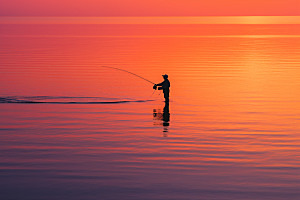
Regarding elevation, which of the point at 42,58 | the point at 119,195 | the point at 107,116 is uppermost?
the point at 42,58

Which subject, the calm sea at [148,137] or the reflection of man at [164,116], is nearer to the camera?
the calm sea at [148,137]

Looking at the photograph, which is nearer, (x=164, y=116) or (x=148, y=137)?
(x=148, y=137)

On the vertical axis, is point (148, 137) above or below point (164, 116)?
below

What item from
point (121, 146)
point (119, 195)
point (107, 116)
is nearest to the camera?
point (119, 195)

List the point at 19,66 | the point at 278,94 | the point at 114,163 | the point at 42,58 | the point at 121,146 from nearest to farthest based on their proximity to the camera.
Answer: the point at 114,163 < the point at 121,146 < the point at 278,94 < the point at 19,66 < the point at 42,58

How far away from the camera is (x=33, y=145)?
16.6 meters

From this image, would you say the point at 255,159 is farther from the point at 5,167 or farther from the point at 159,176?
the point at 5,167

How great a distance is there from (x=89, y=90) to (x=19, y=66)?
15.3 metres

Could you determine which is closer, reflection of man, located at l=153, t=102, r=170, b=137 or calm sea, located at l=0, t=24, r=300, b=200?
calm sea, located at l=0, t=24, r=300, b=200

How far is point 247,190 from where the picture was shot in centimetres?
1230

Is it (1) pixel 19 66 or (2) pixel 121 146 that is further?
(1) pixel 19 66

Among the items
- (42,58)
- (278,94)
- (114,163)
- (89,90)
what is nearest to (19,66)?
(42,58)

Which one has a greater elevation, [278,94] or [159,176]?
[278,94]

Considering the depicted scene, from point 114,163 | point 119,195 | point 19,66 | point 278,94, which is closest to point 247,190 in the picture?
point 119,195
